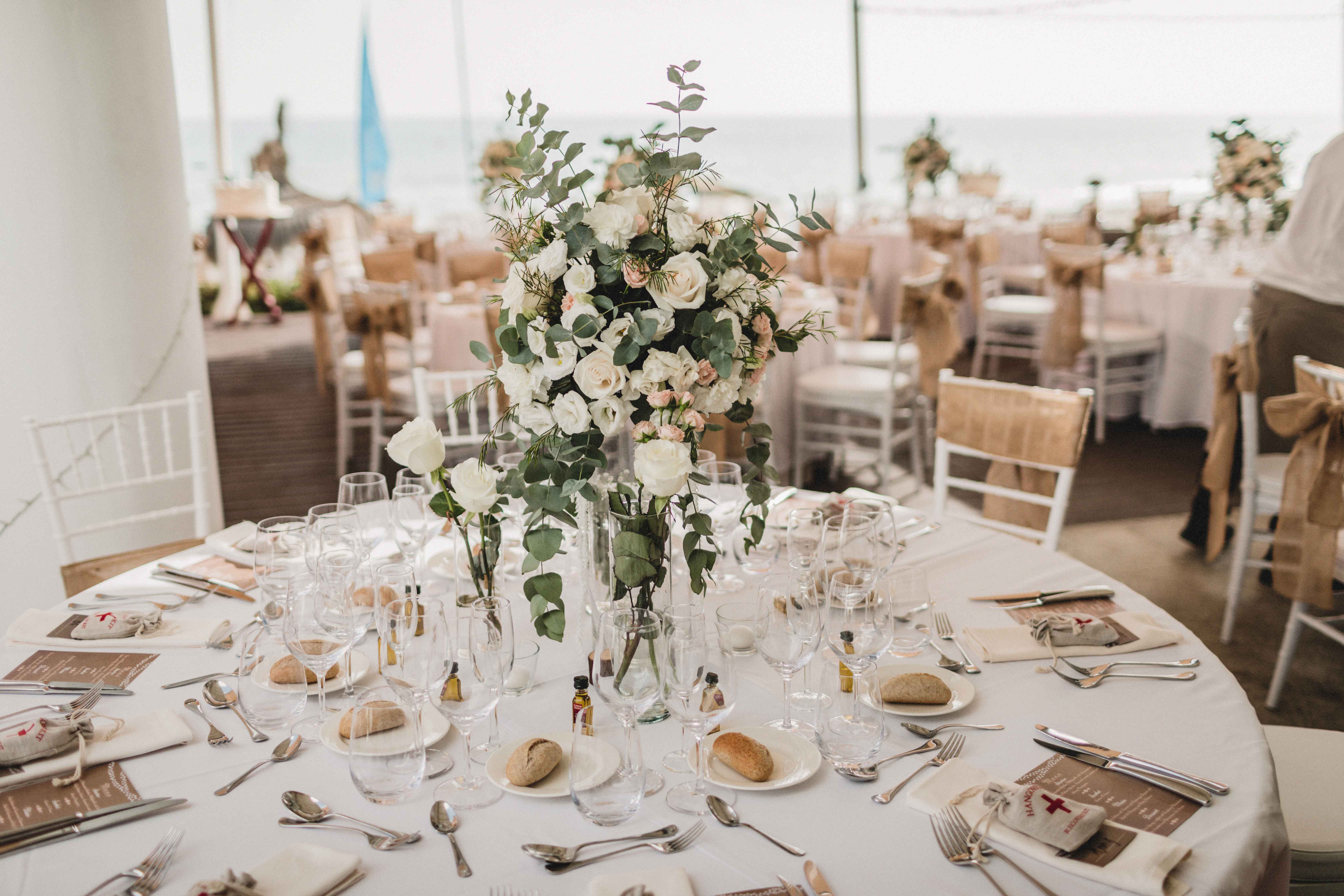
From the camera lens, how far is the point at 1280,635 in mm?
3236

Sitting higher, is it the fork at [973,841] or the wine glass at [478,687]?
the wine glass at [478,687]

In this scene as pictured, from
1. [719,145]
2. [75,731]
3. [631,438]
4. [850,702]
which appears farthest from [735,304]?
[719,145]

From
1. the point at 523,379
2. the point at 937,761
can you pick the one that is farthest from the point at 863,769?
the point at 523,379

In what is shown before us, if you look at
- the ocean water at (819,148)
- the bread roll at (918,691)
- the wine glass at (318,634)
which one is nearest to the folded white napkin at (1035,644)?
the bread roll at (918,691)

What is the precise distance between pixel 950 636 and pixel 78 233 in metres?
2.70

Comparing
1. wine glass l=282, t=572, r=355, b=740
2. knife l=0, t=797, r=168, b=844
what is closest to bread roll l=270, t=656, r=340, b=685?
wine glass l=282, t=572, r=355, b=740

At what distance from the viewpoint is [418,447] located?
1360mm

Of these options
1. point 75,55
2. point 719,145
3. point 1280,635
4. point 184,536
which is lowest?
point 1280,635

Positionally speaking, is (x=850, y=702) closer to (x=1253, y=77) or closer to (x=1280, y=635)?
(x=1280, y=635)

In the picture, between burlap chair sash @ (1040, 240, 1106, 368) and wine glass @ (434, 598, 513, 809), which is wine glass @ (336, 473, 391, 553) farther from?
burlap chair sash @ (1040, 240, 1106, 368)

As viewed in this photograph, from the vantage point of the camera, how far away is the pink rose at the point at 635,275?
1.20 meters

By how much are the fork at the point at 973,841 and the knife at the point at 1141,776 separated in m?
0.24

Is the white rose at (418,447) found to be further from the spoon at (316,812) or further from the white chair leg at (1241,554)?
the white chair leg at (1241,554)

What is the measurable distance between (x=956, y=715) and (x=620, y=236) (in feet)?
2.71
